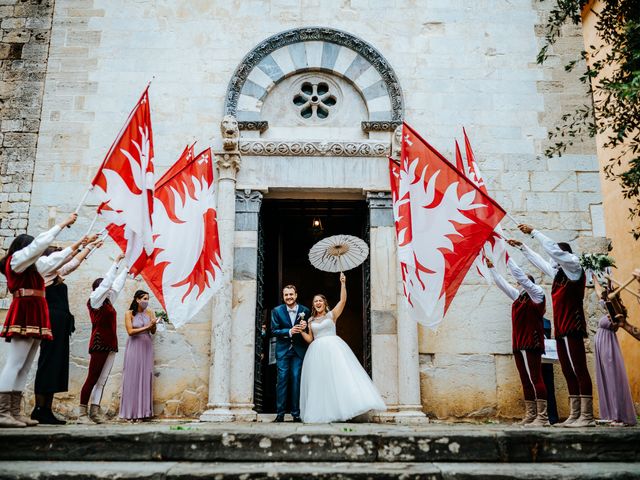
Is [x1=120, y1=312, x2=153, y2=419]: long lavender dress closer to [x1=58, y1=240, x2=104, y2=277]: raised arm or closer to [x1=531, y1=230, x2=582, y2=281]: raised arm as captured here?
[x1=58, y1=240, x2=104, y2=277]: raised arm

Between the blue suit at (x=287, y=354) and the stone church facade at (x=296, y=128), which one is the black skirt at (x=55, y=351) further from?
the blue suit at (x=287, y=354)

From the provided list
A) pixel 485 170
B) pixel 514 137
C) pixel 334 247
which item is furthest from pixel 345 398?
pixel 514 137

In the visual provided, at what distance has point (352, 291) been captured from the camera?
13.5m

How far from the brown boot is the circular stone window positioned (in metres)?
5.40

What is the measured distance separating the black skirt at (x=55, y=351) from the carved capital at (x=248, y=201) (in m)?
2.60

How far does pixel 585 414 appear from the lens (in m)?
6.02

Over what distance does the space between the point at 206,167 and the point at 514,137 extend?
443 cm

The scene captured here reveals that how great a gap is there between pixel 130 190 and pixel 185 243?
38.5 inches

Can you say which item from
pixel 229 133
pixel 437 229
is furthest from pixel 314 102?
pixel 437 229

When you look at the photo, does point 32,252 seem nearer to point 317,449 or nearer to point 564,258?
point 317,449

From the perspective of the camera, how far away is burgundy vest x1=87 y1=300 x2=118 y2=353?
676 centimetres

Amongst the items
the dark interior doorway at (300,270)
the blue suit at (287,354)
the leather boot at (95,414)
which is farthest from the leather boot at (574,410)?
the leather boot at (95,414)

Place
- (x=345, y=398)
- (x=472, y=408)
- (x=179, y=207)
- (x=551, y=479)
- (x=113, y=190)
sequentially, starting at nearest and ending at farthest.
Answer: (x=551, y=479)
(x=113, y=190)
(x=345, y=398)
(x=179, y=207)
(x=472, y=408)

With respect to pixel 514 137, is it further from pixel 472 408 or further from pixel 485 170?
pixel 472 408
